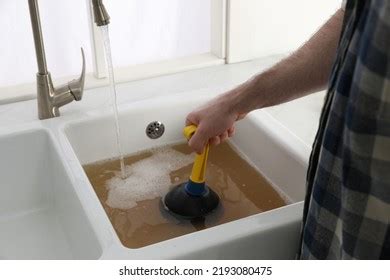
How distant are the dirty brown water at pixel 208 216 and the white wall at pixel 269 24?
0.94ft

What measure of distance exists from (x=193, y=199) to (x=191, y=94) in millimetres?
289

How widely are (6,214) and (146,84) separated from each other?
39 centimetres

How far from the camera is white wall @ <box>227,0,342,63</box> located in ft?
3.88

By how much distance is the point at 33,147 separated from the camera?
0.95 metres

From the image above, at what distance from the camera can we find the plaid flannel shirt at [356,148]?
46 centimetres

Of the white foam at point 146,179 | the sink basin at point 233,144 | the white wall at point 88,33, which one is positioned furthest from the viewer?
the white wall at point 88,33

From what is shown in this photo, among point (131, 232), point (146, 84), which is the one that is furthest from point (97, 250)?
point (146, 84)

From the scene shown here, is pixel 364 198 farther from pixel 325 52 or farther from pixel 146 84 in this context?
pixel 146 84

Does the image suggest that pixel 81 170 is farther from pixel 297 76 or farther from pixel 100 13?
pixel 297 76

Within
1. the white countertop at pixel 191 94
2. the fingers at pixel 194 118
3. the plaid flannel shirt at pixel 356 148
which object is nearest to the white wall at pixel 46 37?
the white countertop at pixel 191 94

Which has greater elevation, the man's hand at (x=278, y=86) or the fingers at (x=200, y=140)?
the man's hand at (x=278, y=86)

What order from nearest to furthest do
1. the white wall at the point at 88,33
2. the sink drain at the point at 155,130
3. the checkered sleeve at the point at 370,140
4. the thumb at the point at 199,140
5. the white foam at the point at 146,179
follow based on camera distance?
the checkered sleeve at the point at 370,140 → the thumb at the point at 199,140 → the white foam at the point at 146,179 → the sink drain at the point at 155,130 → the white wall at the point at 88,33

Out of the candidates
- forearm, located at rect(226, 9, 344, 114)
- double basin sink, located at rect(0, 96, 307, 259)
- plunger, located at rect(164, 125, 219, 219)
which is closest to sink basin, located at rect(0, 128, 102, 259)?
double basin sink, located at rect(0, 96, 307, 259)

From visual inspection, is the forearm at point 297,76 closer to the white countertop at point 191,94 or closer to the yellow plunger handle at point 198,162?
the yellow plunger handle at point 198,162
